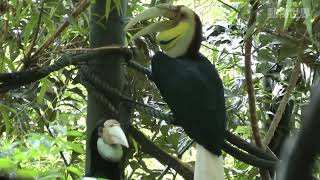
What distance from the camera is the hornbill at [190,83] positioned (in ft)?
3.41

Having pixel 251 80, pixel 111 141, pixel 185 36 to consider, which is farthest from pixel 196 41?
pixel 111 141

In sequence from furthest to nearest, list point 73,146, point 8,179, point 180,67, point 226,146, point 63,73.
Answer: point 63,73 → point 180,67 → point 226,146 → point 73,146 → point 8,179

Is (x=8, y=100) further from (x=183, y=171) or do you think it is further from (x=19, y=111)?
(x=183, y=171)

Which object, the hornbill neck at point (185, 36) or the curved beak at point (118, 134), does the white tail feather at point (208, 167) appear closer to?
the curved beak at point (118, 134)

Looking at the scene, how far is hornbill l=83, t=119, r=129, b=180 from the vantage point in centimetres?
101

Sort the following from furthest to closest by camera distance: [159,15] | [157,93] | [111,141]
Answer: [157,93], [159,15], [111,141]

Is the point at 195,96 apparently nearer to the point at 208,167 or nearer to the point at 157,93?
the point at 208,167

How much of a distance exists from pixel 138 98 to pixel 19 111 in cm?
32

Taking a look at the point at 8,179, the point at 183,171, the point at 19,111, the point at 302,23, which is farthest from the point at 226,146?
the point at 8,179

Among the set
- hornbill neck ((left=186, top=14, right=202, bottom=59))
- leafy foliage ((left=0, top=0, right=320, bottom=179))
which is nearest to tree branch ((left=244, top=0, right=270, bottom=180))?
leafy foliage ((left=0, top=0, right=320, bottom=179))

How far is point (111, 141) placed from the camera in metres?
1.05

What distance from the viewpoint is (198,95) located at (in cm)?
109

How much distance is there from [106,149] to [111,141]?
0.04m

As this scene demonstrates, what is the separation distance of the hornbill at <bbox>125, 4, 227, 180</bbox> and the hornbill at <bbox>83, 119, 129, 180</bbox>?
15 centimetres
